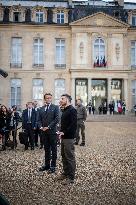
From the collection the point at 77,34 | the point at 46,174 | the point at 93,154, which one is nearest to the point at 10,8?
the point at 77,34

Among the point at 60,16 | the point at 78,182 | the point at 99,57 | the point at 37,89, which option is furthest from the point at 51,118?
the point at 60,16

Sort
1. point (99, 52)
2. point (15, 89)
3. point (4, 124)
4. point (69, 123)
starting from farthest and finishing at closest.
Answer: point (99, 52) → point (15, 89) → point (4, 124) → point (69, 123)

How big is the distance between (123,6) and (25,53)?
1101 cm

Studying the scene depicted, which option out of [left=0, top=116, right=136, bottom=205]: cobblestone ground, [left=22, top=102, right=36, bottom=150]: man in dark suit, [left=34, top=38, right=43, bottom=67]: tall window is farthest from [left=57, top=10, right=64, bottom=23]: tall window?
[left=0, top=116, right=136, bottom=205]: cobblestone ground

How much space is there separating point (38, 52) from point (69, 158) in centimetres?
3220

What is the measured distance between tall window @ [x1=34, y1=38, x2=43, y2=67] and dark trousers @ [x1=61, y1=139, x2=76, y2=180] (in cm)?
3179

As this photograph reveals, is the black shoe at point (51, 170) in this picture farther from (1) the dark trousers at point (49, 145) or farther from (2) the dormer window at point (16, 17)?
(2) the dormer window at point (16, 17)

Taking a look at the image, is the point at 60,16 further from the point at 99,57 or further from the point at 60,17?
the point at 99,57

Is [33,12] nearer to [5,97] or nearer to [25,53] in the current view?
[25,53]

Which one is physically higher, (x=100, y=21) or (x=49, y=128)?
(x=100, y=21)

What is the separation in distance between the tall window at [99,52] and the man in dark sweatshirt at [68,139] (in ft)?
102

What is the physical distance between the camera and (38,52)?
38.7m

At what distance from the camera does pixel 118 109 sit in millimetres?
36125

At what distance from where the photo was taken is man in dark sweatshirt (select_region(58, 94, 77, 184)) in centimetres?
720
